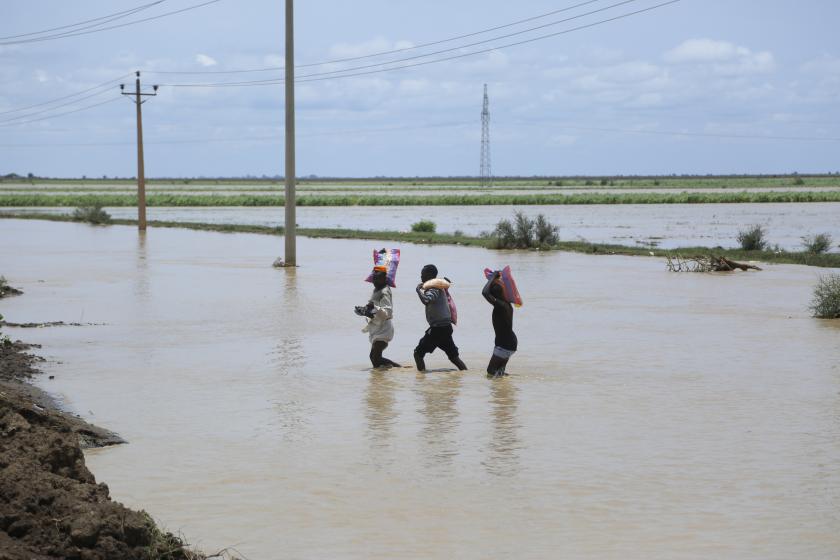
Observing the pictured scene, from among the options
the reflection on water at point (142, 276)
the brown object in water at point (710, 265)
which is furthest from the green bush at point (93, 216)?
the brown object in water at point (710, 265)

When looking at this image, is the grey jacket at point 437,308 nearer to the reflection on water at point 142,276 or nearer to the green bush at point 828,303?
the green bush at point 828,303

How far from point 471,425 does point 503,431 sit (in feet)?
1.22

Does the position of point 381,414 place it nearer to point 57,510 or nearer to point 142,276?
point 57,510

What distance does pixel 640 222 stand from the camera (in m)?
62.8

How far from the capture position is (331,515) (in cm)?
759

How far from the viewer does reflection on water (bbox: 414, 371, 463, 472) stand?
9242 millimetres

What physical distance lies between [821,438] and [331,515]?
4.67 m

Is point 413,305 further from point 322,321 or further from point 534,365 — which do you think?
point 534,365

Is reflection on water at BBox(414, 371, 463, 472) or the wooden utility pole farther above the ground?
the wooden utility pole

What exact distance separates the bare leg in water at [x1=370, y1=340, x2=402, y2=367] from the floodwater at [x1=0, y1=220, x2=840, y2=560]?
0.26 m

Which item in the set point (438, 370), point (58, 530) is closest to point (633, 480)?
point (58, 530)

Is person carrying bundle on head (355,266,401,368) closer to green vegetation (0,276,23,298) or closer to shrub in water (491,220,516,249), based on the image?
green vegetation (0,276,23,298)

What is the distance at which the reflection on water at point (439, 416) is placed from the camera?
924cm

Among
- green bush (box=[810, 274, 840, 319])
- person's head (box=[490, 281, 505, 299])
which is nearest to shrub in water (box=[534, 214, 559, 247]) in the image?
green bush (box=[810, 274, 840, 319])
